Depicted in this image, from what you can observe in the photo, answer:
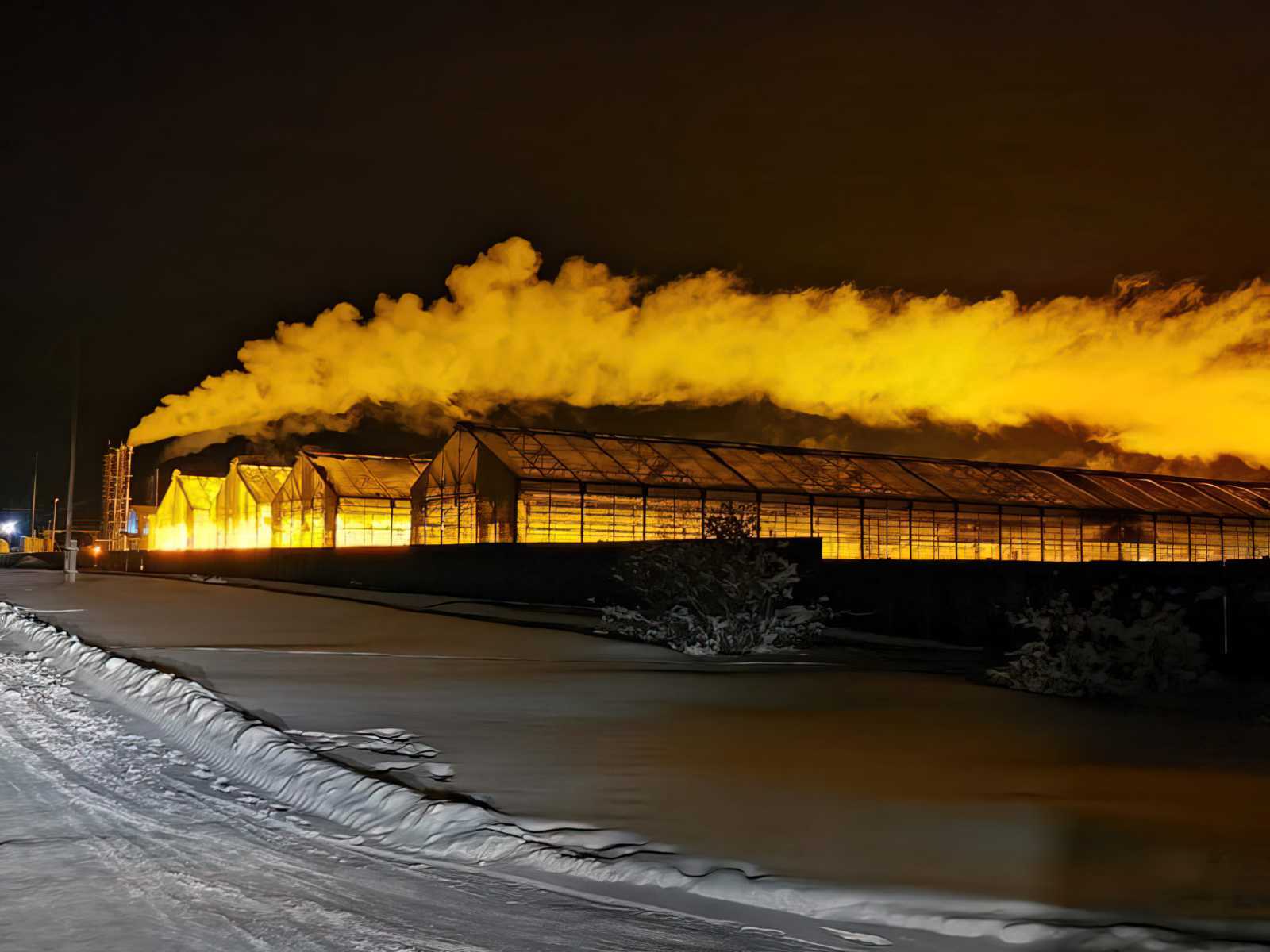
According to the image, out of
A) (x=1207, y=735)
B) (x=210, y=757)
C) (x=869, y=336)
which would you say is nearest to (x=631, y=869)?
(x=210, y=757)

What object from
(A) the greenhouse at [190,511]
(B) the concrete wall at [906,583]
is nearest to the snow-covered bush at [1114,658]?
(B) the concrete wall at [906,583]

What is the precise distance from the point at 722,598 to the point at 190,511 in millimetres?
64117

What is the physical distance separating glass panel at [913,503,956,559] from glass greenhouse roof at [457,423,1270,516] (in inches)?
18.6

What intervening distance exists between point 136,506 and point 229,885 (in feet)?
368

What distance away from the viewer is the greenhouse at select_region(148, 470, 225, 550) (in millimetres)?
75562

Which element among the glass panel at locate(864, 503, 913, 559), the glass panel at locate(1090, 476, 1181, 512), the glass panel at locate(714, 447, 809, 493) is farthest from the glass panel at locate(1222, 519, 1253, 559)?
the glass panel at locate(714, 447, 809, 493)

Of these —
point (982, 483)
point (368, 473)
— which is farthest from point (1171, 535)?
point (368, 473)

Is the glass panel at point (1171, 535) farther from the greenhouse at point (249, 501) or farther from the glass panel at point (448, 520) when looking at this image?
the greenhouse at point (249, 501)

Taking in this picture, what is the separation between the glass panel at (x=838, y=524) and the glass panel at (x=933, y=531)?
2625 millimetres

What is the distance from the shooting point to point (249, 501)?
66438 mm

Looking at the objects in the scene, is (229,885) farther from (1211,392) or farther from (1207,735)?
(1211,392)

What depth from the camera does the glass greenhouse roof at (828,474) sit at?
43156 mm

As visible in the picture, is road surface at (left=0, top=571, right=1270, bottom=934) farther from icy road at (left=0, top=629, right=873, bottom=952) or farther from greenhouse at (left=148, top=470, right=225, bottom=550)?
greenhouse at (left=148, top=470, right=225, bottom=550)

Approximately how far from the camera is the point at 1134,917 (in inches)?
209
